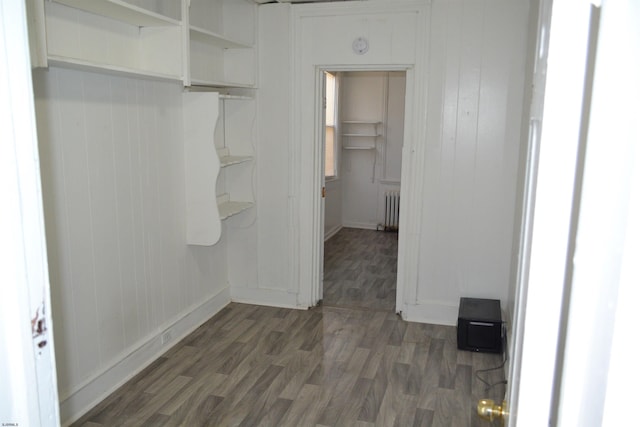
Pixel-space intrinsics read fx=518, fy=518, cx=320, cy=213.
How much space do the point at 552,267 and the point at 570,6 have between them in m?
0.35

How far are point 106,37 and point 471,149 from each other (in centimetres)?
258

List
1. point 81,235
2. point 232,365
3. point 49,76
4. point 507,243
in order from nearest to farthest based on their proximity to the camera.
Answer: point 49,76, point 81,235, point 232,365, point 507,243

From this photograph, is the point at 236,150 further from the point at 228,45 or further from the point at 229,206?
the point at 228,45

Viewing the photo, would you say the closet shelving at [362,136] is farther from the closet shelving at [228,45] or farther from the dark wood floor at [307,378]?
the dark wood floor at [307,378]

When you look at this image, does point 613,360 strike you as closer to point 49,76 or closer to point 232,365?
point 49,76

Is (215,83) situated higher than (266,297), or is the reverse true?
(215,83)

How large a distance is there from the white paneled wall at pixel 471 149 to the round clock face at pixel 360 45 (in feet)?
1.65

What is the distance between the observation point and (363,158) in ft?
25.1

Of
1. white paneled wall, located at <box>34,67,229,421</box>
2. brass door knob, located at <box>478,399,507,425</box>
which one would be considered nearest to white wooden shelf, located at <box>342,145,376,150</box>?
white paneled wall, located at <box>34,67,229,421</box>

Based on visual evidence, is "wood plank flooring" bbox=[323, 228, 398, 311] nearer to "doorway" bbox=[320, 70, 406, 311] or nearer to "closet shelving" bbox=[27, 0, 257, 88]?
"doorway" bbox=[320, 70, 406, 311]

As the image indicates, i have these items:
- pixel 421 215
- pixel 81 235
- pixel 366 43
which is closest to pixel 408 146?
pixel 421 215

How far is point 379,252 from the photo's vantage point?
6.42 m

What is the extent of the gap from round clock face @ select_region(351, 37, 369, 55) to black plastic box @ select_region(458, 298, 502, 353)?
6.86 ft

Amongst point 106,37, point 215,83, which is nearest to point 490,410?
point 106,37
